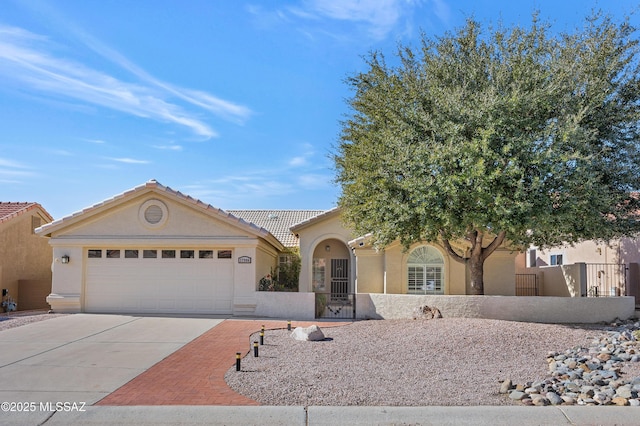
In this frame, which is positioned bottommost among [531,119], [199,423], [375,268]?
[199,423]

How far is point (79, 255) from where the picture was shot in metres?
19.6

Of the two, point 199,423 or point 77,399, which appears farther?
point 77,399

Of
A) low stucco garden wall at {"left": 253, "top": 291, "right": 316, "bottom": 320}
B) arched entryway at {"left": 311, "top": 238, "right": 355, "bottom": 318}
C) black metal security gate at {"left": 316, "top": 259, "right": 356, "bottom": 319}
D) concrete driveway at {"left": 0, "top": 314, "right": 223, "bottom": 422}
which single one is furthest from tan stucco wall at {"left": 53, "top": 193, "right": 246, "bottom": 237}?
arched entryway at {"left": 311, "top": 238, "right": 355, "bottom": 318}

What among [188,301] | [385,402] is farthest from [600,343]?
[188,301]

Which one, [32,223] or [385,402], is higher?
[32,223]

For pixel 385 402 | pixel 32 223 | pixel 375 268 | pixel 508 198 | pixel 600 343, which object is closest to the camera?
pixel 385 402

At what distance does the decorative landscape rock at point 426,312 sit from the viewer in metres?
16.8

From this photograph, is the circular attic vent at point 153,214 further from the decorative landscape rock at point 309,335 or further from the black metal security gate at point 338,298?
the decorative landscape rock at point 309,335

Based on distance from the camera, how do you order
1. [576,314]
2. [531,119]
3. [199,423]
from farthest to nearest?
[576,314]
[531,119]
[199,423]

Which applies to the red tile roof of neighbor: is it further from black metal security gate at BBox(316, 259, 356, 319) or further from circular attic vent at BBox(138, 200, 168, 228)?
black metal security gate at BBox(316, 259, 356, 319)

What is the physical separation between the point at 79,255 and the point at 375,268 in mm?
11021

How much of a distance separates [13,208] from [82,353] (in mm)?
15460

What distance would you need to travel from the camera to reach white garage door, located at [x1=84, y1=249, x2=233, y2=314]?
1944 centimetres

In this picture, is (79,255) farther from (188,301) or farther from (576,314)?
(576,314)
